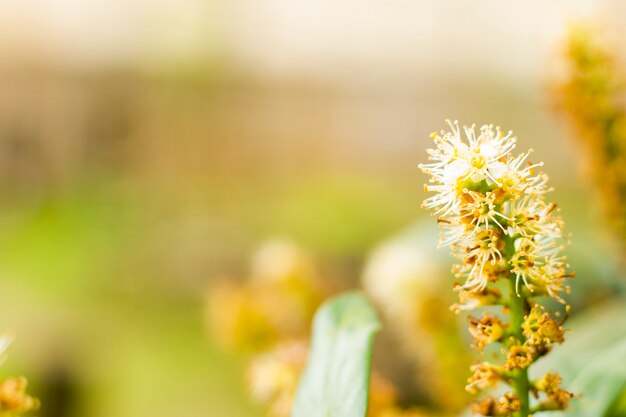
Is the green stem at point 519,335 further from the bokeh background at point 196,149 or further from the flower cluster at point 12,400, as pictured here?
the bokeh background at point 196,149

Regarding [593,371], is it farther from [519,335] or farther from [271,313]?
[271,313]

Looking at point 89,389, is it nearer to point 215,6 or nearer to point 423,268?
point 423,268

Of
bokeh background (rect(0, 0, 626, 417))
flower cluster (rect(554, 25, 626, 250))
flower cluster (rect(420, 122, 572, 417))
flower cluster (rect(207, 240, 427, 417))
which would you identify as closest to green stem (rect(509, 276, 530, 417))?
flower cluster (rect(420, 122, 572, 417))

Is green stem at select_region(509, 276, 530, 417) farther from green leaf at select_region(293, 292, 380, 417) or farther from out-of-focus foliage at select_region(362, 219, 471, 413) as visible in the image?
out-of-focus foliage at select_region(362, 219, 471, 413)

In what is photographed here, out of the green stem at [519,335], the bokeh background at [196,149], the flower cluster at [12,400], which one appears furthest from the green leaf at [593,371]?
the bokeh background at [196,149]

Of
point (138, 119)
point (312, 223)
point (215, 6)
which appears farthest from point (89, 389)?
point (215, 6)

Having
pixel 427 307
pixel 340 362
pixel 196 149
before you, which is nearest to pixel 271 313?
Answer: pixel 427 307
